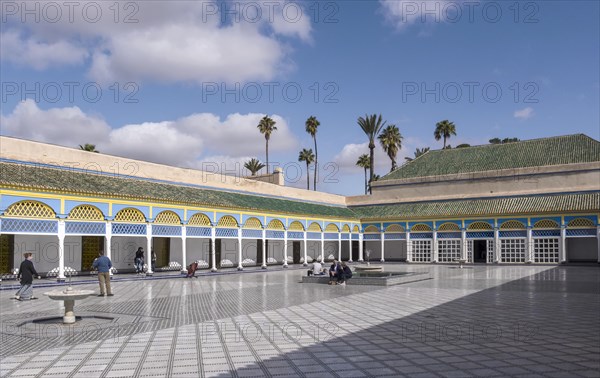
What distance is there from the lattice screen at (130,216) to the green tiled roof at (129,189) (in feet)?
2.35

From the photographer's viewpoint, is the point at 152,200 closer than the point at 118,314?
No

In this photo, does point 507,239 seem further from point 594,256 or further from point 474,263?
point 594,256

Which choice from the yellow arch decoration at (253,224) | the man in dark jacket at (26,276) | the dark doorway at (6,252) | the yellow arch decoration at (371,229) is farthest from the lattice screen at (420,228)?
the man in dark jacket at (26,276)

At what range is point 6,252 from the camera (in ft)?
78.5

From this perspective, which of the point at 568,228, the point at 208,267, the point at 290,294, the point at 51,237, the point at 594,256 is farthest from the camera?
the point at 594,256

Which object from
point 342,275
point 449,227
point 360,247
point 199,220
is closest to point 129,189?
point 199,220

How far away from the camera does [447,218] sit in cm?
4075

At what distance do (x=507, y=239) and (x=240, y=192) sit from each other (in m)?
19.3

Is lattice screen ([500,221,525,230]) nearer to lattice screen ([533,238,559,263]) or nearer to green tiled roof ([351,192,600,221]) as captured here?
green tiled roof ([351,192,600,221])

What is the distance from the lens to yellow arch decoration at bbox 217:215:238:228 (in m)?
31.0

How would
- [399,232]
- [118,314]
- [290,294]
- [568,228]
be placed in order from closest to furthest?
[118,314] < [290,294] < [568,228] < [399,232]

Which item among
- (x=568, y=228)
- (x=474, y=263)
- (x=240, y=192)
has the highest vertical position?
(x=240, y=192)

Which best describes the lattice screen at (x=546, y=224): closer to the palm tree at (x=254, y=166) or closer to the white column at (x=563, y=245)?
the white column at (x=563, y=245)

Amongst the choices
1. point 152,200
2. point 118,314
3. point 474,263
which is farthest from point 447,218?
point 118,314
